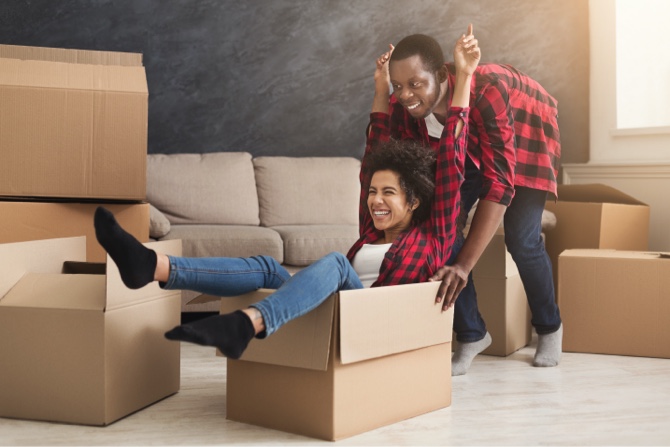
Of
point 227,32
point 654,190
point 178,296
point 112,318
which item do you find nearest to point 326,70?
point 227,32

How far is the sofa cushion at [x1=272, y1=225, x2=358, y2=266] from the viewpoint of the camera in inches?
136

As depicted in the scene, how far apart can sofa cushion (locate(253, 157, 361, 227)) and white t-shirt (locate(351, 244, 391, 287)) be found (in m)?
1.73

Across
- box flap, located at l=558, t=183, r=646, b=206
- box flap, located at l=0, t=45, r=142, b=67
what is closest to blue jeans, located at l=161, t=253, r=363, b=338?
box flap, located at l=0, t=45, r=142, b=67

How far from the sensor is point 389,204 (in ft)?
7.20

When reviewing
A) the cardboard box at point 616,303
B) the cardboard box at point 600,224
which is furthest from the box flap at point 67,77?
the cardboard box at point 600,224

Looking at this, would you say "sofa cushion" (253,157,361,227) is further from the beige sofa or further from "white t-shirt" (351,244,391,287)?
"white t-shirt" (351,244,391,287)

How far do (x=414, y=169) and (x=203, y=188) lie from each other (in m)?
1.79

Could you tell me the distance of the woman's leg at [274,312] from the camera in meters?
1.56

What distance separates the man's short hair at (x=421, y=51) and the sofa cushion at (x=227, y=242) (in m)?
1.32

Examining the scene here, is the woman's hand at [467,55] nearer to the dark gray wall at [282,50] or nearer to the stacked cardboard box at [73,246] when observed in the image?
the stacked cardboard box at [73,246]

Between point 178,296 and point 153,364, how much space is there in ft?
0.69

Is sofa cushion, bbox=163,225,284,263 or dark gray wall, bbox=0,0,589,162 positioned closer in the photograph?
sofa cushion, bbox=163,225,284,263

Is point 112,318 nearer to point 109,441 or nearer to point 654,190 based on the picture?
point 109,441

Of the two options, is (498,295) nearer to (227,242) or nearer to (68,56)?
(227,242)
